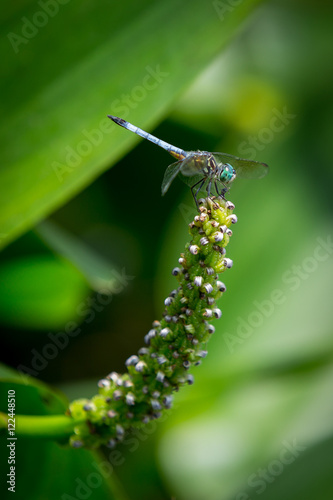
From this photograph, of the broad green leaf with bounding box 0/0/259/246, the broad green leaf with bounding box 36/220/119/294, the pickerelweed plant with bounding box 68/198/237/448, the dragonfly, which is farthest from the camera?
the broad green leaf with bounding box 36/220/119/294

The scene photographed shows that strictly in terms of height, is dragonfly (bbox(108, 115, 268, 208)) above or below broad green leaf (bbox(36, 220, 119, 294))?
above

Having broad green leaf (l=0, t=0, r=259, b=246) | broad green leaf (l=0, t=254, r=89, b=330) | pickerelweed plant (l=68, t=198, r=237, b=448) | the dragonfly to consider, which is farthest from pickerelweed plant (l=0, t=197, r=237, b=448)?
broad green leaf (l=0, t=254, r=89, b=330)

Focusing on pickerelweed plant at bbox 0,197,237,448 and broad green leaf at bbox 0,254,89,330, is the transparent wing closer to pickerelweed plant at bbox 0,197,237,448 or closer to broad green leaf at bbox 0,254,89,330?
pickerelweed plant at bbox 0,197,237,448

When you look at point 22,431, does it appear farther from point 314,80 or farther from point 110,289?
point 314,80

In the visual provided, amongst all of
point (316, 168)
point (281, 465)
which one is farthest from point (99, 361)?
point (316, 168)

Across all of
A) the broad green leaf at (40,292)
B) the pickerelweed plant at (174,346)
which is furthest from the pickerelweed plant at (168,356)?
the broad green leaf at (40,292)

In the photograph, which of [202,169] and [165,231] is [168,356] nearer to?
[202,169]

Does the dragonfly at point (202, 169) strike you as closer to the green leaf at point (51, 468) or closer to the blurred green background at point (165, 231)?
the blurred green background at point (165, 231)
